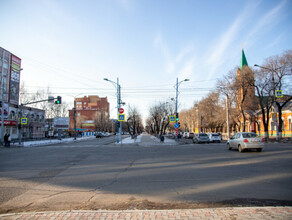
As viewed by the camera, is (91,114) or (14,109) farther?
(91,114)

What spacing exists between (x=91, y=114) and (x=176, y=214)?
435 feet

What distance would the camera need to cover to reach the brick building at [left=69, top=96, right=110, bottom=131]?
351 ft

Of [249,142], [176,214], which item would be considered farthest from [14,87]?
[176,214]

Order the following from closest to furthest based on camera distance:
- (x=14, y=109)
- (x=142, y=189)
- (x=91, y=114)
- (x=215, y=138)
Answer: (x=142, y=189) < (x=215, y=138) < (x=14, y=109) < (x=91, y=114)

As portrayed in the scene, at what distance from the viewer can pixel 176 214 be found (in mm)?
4172

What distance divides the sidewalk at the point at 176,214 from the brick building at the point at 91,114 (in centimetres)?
9655

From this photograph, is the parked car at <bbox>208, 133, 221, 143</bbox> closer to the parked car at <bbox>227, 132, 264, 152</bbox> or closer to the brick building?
the parked car at <bbox>227, 132, 264, 152</bbox>

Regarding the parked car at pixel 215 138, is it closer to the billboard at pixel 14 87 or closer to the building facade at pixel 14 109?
the building facade at pixel 14 109

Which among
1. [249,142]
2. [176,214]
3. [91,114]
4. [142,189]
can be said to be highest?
[91,114]

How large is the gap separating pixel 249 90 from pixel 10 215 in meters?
45.6

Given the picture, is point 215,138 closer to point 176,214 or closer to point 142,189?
point 142,189

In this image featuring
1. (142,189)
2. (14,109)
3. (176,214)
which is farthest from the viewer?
(14,109)

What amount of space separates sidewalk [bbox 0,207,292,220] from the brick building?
96549mm

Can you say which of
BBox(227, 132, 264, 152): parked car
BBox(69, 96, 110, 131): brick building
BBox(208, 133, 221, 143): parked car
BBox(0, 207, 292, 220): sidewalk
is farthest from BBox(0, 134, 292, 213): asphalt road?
BBox(69, 96, 110, 131): brick building
